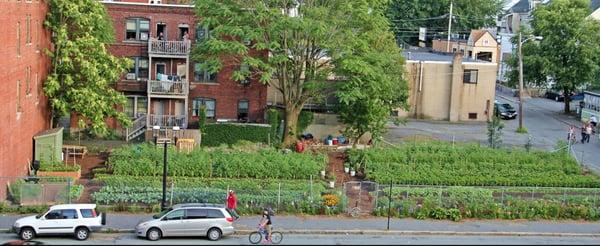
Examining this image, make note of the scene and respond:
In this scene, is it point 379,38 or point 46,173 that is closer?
point 46,173

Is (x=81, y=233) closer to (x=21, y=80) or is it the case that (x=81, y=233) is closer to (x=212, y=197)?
(x=212, y=197)

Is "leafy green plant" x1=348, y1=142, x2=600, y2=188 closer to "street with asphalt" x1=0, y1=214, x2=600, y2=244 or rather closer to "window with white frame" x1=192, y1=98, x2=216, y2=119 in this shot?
"street with asphalt" x1=0, y1=214, x2=600, y2=244

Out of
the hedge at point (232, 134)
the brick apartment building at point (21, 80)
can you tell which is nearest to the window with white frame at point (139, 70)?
the hedge at point (232, 134)

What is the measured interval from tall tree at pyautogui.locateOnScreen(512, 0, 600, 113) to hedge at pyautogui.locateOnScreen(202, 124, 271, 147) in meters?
30.9

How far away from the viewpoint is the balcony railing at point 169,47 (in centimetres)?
5091

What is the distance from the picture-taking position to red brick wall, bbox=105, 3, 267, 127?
2014 inches

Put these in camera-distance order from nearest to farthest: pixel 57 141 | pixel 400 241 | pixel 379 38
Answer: pixel 400 241 < pixel 57 141 < pixel 379 38

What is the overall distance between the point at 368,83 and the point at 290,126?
558 centimetres

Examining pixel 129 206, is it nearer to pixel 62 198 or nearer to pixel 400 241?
pixel 62 198

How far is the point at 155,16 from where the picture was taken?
2028 inches

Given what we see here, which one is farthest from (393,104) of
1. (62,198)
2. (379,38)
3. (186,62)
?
(62,198)

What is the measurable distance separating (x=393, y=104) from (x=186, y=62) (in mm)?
13604

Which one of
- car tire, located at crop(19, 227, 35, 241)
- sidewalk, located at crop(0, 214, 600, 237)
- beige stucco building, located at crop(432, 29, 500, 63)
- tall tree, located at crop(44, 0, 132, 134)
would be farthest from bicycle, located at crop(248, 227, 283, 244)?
beige stucco building, located at crop(432, 29, 500, 63)

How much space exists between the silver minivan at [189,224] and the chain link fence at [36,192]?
567cm
